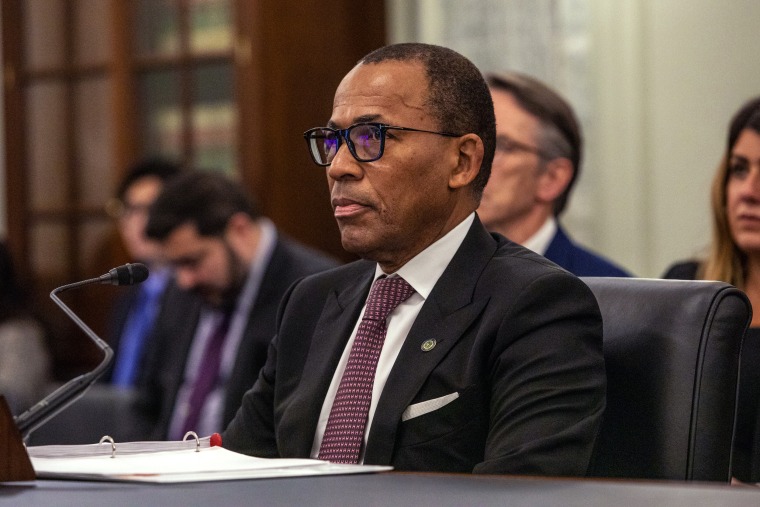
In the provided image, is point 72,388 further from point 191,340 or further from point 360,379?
point 191,340

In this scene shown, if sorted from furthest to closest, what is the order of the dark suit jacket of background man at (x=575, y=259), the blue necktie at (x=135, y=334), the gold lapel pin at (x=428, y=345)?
1. the blue necktie at (x=135, y=334)
2. the dark suit jacket of background man at (x=575, y=259)
3. the gold lapel pin at (x=428, y=345)

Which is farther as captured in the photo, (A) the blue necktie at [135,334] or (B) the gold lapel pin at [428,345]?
(A) the blue necktie at [135,334]

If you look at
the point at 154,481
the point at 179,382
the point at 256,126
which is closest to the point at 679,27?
the point at 256,126

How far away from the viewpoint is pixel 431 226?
71.3 inches

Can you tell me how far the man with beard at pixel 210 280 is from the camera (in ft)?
12.1

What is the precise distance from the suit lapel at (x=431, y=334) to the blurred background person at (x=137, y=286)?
3.11 m

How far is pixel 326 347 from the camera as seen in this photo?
73.4 inches

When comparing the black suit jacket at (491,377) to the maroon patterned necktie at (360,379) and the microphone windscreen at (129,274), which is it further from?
the microphone windscreen at (129,274)

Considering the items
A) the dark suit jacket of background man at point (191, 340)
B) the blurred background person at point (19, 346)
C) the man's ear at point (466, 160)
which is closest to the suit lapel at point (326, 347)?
the man's ear at point (466, 160)

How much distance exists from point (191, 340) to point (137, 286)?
117 centimetres

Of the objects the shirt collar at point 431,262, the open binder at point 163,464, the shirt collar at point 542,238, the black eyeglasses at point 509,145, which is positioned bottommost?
the shirt collar at point 542,238

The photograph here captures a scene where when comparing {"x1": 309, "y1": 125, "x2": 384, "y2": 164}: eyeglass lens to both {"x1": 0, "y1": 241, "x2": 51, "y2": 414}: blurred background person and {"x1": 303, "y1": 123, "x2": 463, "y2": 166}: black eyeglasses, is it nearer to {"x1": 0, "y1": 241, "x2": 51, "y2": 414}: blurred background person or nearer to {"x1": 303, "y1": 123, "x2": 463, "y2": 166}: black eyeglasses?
{"x1": 303, "y1": 123, "x2": 463, "y2": 166}: black eyeglasses

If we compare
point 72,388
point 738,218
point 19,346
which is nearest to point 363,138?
point 72,388

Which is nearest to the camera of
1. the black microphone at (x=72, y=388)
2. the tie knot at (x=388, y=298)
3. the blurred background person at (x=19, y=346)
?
the black microphone at (x=72, y=388)
